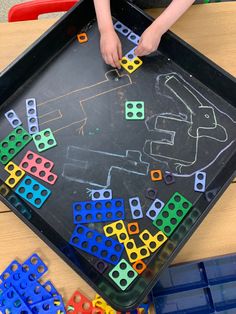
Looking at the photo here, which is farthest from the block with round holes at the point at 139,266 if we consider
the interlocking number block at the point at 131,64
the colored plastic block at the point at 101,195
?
the interlocking number block at the point at 131,64

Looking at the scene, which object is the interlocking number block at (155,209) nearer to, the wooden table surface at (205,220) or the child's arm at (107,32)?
the wooden table surface at (205,220)

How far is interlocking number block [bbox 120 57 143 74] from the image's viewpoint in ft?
2.31

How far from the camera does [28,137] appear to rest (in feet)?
2.14

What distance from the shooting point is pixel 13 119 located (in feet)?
2.17

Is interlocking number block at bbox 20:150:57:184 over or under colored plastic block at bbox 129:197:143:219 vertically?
over

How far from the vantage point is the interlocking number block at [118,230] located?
0.59 meters

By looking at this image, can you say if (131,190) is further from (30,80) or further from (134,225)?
(30,80)

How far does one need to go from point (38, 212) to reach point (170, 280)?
266 millimetres

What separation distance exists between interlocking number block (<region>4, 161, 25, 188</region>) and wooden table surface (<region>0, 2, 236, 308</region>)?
1.7 inches

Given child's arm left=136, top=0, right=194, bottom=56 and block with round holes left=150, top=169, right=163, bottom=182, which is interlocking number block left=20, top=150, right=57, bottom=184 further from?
child's arm left=136, top=0, right=194, bottom=56

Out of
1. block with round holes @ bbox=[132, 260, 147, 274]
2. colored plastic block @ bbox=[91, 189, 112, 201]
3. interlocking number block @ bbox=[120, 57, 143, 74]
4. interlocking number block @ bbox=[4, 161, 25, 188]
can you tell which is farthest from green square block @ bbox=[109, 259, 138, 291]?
interlocking number block @ bbox=[120, 57, 143, 74]

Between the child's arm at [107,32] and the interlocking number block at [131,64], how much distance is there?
0.03 meters

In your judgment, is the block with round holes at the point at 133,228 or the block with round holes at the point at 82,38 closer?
the block with round holes at the point at 133,228

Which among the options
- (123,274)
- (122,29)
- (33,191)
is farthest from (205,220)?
(122,29)
